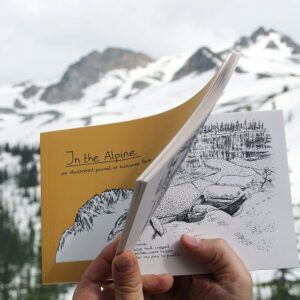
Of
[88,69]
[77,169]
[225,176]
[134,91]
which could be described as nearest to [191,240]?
[225,176]

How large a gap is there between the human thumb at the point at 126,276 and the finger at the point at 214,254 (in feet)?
A: 0.56

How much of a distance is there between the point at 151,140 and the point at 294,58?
6431cm

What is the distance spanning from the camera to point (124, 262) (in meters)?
0.86

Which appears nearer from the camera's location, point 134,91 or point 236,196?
point 236,196

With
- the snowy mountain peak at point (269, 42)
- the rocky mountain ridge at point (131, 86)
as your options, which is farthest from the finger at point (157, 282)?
the snowy mountain peak at point (269, 42)

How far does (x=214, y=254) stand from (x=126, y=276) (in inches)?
8.8

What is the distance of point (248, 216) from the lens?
110 cm

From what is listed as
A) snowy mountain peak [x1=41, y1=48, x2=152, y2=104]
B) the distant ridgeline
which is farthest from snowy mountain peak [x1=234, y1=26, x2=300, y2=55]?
the distant ridgeline

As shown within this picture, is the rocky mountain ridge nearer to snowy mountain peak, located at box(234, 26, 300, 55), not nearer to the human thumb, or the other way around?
snowy mountain peak, located at box(234, 26, 300, 55)

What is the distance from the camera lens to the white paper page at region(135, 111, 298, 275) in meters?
1.08

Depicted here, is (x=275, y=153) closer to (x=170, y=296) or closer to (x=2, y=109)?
(x=170, y=296)

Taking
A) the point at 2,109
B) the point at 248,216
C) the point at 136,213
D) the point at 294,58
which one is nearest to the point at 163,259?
the point at 248,216

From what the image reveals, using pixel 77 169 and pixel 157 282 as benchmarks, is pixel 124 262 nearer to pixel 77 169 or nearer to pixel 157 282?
Result: pixel 157 282

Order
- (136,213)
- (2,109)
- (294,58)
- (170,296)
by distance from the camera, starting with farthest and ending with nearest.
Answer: (2,109)
(294,58)
(170,296)
(136,213)
